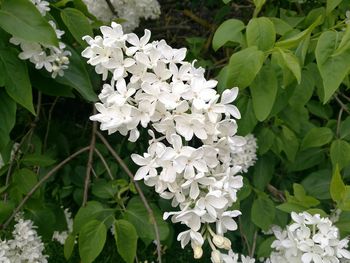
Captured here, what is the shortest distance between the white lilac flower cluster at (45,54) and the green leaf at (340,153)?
3.01 feet

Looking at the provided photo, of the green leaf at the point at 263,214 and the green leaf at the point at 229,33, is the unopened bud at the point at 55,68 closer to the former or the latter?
the green leaf at the point at 229,33

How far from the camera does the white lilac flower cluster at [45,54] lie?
136 centimetres

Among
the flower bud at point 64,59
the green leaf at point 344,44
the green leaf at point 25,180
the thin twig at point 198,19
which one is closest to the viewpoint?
the green leaf at point 344,44

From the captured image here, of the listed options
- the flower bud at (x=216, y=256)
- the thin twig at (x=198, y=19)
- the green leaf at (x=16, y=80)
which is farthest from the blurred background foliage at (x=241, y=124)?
the flower bud at (x=216, y=256)

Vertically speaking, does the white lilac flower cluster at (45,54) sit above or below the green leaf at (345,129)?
above

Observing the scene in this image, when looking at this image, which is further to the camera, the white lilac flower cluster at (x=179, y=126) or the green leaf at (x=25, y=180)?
the green leaf at (x=25, y=180)

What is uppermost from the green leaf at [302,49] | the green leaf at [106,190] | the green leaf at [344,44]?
the green leaf at [344,44]

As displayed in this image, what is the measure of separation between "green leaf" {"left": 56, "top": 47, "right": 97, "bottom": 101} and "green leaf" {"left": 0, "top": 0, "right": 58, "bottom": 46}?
0.78ft

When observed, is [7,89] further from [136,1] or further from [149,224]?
[136,1]

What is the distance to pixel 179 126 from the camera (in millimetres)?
1130

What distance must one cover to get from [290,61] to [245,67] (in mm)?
109

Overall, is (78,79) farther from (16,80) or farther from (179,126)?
(179,126)

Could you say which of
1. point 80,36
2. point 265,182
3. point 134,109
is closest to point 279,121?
point 265,182

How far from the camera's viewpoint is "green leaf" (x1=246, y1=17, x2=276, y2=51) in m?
1.38
